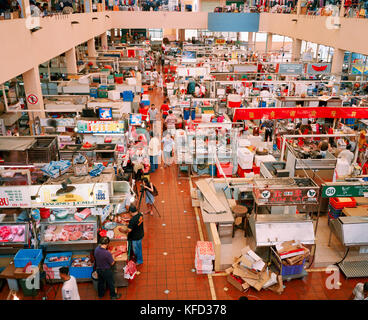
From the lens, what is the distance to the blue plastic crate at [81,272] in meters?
7.49

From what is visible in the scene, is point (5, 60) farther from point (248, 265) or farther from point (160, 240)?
point (248, 265)

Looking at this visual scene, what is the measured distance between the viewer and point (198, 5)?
4734cm

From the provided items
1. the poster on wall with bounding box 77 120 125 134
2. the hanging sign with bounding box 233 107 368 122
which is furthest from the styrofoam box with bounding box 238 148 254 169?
the poster on wall with bounding box 77 120 125 134

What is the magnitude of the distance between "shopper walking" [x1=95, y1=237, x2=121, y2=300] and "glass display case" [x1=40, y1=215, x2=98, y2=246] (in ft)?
3.07

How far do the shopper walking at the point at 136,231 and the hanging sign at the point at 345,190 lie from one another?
4169 millimetres

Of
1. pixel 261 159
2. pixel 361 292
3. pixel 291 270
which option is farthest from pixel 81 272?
pixel 261 159

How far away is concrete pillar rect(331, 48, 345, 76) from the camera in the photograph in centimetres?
1936

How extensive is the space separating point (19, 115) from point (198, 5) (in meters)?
39.4

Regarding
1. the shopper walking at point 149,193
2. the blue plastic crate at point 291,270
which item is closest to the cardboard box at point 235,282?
the blue plastic crate at point 291,270

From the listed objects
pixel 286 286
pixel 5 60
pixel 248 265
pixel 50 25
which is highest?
pixel 50 25

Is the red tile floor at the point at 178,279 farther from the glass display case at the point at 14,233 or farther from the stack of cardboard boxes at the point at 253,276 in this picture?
the glass display case at the point at 14,233

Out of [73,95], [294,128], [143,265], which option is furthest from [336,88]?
[143,265]

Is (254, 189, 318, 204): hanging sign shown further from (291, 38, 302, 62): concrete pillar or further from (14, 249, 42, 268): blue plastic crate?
(291, 38, 302, 62): concrete pillar

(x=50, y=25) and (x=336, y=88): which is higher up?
(x=50, y=25)
